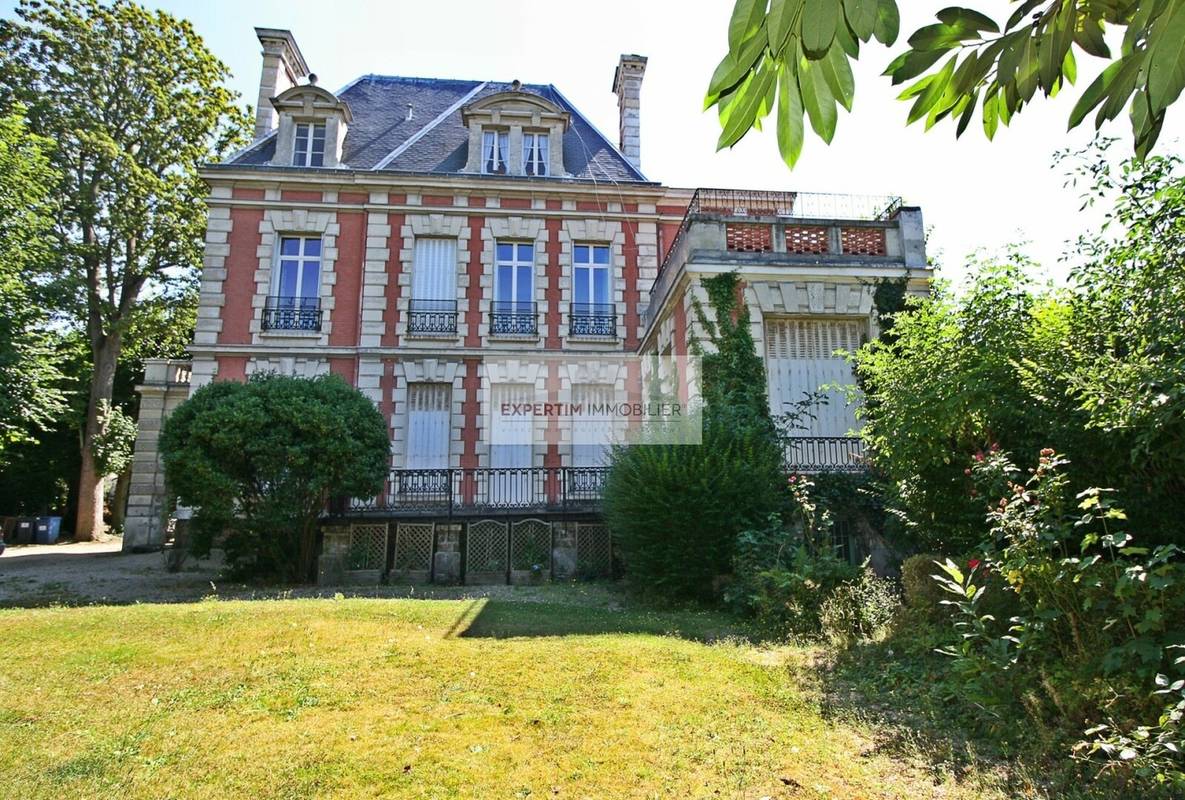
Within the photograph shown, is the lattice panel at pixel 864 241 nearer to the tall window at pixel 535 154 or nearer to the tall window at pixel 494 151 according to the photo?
the tall window at pixel 535 154

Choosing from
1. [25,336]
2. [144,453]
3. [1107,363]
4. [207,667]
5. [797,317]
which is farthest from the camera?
[144,453]

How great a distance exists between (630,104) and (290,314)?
10012mm

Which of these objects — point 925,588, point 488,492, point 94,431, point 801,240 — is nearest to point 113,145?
point 94,431

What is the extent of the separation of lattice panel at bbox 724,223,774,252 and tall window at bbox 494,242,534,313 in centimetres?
623

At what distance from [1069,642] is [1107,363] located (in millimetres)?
1665

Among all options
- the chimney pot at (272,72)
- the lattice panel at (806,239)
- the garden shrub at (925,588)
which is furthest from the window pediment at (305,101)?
the garden shrub at (925,588)

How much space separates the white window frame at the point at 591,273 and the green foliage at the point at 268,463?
6957mm

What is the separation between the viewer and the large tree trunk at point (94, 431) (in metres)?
19.9

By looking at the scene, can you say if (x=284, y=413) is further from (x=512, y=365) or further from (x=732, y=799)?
(x=732, y=799)

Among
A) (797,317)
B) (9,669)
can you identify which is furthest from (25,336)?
(797,317)

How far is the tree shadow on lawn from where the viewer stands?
6102 millimetres

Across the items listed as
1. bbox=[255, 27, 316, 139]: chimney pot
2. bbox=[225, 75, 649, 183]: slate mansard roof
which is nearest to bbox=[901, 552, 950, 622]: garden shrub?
bbox=[225, 75, 649, 183]: slate mansard roof

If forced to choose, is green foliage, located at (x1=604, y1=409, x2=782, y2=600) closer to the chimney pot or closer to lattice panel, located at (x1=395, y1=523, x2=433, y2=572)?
lattice panel, located at (x1=395, y1=523, x2=433, y2=572)

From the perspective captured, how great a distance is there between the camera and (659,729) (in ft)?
11.9
